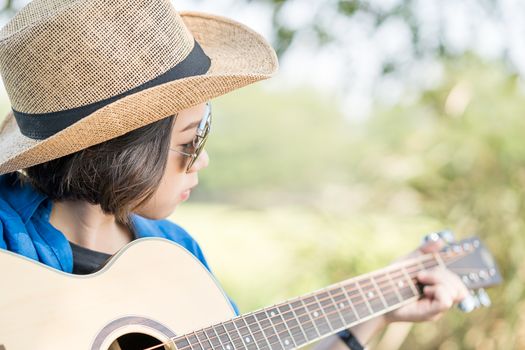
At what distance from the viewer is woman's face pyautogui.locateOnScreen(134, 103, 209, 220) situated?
1.63 meters

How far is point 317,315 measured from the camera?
5.76 feet

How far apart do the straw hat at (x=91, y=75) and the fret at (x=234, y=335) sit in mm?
440

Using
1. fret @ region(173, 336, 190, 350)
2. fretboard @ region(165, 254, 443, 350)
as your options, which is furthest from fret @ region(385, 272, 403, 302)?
fret @ region(173, 336, 190, 350)

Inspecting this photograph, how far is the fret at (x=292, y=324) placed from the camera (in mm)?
1676

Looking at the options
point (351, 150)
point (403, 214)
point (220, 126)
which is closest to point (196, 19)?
point (403, 214)

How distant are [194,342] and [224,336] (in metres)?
0.07

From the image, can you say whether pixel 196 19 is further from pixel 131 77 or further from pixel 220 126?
pixel 220 126

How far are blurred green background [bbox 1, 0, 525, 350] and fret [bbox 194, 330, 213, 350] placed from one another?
6.90ft

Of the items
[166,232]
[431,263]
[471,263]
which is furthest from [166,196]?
[471,263]

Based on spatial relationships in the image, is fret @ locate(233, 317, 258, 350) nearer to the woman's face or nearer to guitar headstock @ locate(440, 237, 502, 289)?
the woman's face

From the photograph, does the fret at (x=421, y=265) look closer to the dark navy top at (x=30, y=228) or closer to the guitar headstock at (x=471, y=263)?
the guitar headstock at (x=471, y=263)

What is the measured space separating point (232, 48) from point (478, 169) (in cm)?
263

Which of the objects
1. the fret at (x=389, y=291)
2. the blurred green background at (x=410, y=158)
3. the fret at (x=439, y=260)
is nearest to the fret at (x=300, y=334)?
the fret at (x=389, y=291)

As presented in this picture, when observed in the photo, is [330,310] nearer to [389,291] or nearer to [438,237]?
[389,291]
